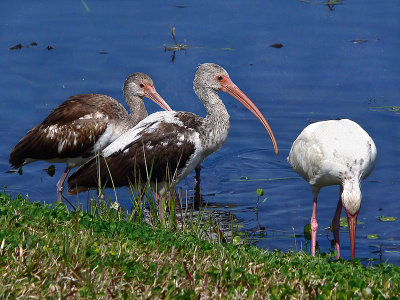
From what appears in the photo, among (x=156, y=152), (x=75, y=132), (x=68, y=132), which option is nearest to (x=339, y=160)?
(x=156, y=152)

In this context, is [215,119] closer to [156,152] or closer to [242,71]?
[156,152]

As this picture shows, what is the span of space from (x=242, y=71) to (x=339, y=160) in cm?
536

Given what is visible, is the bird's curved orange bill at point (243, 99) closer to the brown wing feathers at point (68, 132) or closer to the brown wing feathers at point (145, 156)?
the brown wing feathers at point (145, 156)

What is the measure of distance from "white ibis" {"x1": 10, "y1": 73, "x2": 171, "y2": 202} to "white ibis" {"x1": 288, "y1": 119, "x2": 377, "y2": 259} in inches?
86.1

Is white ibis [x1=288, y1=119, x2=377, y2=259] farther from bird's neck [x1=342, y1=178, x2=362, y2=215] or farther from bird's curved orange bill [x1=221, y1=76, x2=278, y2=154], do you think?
bird's curved orange bill [x1=221, y1=76, x2=278, y2=154]

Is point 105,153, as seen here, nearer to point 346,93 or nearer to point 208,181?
point 208,181

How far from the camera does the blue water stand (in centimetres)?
1105

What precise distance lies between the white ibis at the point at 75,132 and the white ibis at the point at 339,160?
219cm

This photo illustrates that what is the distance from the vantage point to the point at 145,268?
562 cm

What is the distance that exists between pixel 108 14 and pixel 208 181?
4.96m

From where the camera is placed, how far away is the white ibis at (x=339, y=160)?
8328mm

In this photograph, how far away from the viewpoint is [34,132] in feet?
34.4

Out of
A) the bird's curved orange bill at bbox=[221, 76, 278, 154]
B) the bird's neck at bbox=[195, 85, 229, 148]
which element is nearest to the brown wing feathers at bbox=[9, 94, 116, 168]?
the bird's neck at bbox=[195, 85, 229, 148]

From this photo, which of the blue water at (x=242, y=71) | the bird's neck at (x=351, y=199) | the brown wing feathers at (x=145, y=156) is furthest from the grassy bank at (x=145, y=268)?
the blue water at (x=242, y=71)
